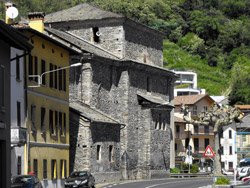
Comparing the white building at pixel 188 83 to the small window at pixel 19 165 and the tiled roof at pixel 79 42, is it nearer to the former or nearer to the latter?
the tiled roof at pixel 79 42

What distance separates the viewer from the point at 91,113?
192ft

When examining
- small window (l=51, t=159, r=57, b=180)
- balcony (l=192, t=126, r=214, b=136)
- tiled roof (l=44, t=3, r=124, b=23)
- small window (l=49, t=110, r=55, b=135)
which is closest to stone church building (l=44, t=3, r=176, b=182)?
tiled roof (l=44, t=3, r=124, b=23)

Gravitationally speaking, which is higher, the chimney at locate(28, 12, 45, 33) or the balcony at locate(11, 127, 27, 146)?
the chimney at locate(28, 12, 45, 33)

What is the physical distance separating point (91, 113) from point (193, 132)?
5879cm

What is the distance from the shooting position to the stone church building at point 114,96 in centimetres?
5766

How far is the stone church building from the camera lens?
57.7 m

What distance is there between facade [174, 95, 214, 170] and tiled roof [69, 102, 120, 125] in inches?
1904

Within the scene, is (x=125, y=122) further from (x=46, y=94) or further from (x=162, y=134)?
(x=46, y=94)

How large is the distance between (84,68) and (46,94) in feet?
48.4

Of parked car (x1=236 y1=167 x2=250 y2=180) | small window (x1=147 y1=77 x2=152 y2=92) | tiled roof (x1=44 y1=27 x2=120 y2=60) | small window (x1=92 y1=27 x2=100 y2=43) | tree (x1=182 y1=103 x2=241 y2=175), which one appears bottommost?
parked car (x1=236 y1=167 x2=250 y2=180)

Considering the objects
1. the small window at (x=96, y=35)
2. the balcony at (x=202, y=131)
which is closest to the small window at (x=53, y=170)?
the small window at (x=96, y=35)

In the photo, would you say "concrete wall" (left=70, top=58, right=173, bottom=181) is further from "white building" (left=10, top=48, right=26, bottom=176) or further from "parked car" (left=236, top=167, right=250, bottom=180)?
"white building" (left=10, top=48, right=26, bottom=176)

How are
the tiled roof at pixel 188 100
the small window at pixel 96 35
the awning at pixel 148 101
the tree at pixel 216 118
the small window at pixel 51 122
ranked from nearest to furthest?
the small window at pixel 51 122
the awning at pixel 148 101
the small window at pixel 96 35
the tree at pixel 216 118
the tiled roof at pixel 188 100

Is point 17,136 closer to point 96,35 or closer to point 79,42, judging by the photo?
point 79,42
